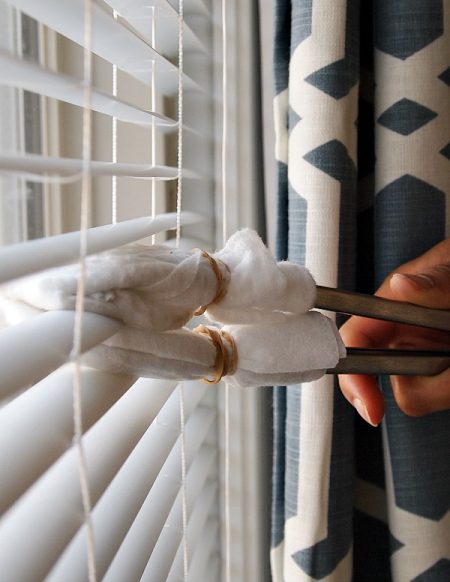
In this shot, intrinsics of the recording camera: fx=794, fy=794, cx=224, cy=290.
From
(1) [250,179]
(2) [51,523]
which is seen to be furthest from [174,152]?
(2) [51,523]

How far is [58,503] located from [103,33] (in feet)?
0.96

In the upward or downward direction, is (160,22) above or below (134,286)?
above

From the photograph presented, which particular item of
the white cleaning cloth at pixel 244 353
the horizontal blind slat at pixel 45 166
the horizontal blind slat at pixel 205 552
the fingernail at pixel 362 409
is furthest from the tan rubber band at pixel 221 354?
the horizontal blind slat at pixel 205 552

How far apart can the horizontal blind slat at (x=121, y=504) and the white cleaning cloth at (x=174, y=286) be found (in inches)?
4.9

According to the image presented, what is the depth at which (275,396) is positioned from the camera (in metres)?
0.84

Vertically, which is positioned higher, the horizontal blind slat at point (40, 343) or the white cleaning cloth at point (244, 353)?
the horizontal blind slat at point (40, 343)

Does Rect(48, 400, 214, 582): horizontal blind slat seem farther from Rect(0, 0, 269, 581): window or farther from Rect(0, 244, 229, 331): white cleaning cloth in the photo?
Rect(0, 244, 229, 331): white cleaning cloth

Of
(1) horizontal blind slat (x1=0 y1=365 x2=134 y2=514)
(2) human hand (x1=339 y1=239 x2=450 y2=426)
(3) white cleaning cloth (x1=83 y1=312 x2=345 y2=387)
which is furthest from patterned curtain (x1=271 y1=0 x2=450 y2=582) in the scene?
(1) horizontal blind slat (x1=0 y1=365 x2=134 y2=514)

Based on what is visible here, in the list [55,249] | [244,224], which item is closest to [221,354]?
[55,249]

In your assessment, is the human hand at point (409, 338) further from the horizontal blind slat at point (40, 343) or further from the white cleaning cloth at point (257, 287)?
the horizontal blind slat at point (40, 343)

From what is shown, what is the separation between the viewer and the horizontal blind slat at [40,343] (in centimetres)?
32

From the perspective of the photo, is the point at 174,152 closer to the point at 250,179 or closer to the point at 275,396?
the point at 250,179

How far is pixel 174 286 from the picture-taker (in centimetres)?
41

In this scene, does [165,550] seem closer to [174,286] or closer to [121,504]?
[121,504]
